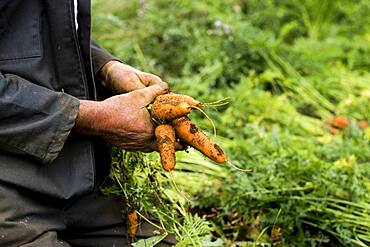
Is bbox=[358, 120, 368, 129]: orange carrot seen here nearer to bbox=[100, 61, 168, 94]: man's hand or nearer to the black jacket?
bbox=[100, 61, 168, 94]: man's hand

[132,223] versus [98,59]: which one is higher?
[98,59]

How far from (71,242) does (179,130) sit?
0.55 metres

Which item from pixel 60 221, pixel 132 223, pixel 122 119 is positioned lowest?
pixel 132 223

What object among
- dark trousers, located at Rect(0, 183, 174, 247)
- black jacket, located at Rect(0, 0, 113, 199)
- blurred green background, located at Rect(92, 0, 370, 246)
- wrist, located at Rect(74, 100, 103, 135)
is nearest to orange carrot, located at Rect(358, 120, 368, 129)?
blurred green background, located at Rect(92, 0, 370, 246)

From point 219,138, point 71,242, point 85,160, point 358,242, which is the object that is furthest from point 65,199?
point 219,138

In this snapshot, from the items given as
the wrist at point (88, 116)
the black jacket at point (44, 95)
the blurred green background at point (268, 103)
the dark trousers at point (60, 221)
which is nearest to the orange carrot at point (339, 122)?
the blurred green background at point (268, 103)

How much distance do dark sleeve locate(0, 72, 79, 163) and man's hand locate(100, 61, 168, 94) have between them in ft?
1.21

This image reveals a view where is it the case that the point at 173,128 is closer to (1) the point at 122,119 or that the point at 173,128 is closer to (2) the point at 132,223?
(1) the point at 122,119

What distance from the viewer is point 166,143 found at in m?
2.11

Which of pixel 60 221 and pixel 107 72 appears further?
pixel 107 72

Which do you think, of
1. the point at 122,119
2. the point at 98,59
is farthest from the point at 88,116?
the point at 98,59

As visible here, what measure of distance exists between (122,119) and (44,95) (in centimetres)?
25

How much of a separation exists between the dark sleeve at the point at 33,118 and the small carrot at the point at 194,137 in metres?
0.37

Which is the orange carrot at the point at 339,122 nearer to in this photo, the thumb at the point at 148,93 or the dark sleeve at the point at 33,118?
the thumb at the point at 148,93
